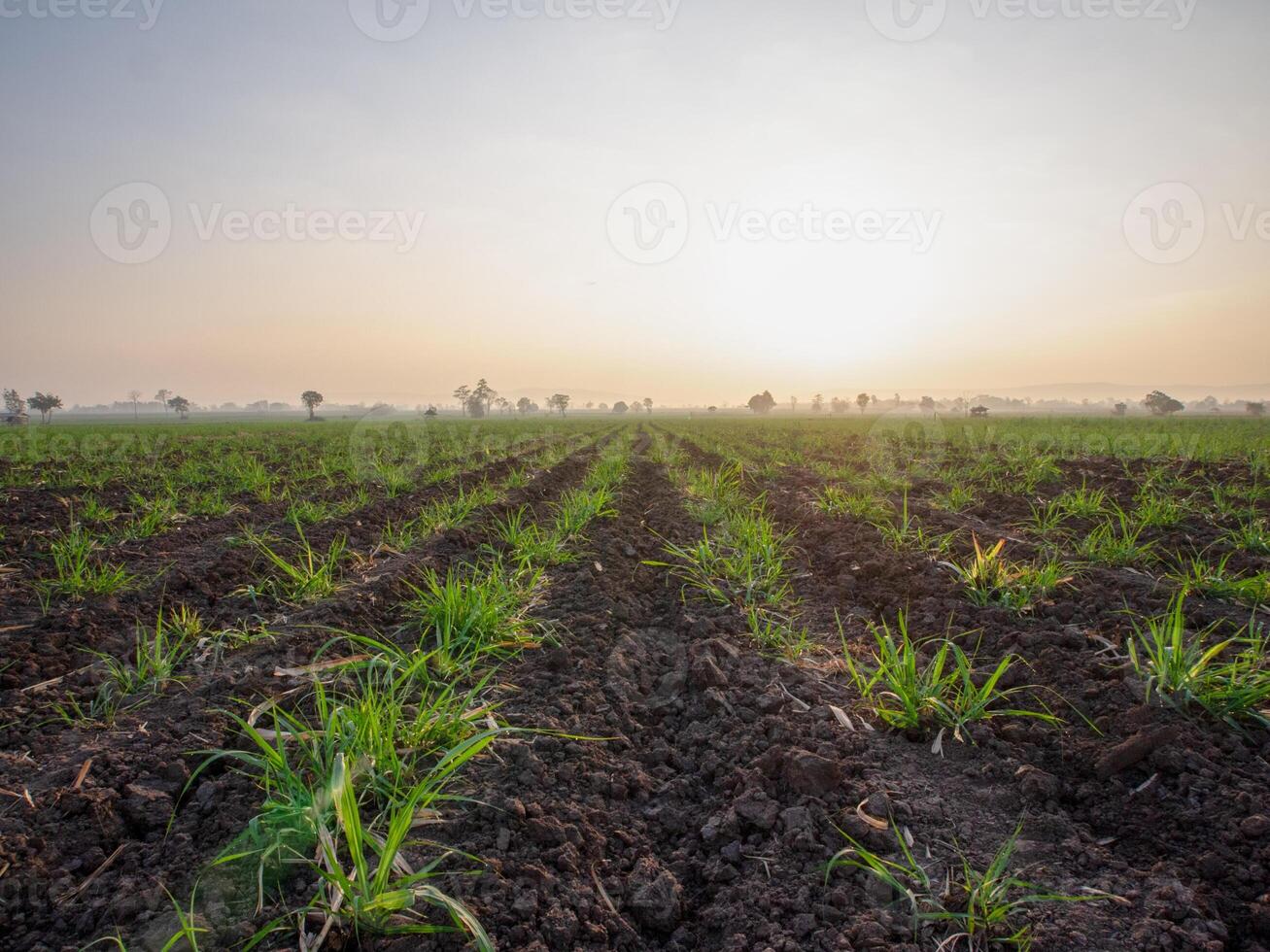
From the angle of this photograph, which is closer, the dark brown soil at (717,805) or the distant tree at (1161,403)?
the dark brown soil at (717,805)

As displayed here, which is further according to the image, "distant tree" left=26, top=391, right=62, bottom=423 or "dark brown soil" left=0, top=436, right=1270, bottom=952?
"distant tree" left=26, top=391, right=62, bottom=423

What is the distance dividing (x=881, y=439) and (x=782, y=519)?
13487 millimetres

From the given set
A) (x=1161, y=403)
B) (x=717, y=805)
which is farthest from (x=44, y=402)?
(x=1161, y=403)

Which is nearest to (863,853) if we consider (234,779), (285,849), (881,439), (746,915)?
(746,915)

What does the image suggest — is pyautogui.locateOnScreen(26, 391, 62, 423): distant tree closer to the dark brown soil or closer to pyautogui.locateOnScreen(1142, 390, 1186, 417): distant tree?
the dark brown soil

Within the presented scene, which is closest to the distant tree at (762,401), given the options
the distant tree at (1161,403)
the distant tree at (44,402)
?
the distant tree at (1161,403)

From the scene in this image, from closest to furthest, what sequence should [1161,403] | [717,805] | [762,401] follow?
[717,805], [1161,403], [762,401]

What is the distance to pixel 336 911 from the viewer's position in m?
1.51

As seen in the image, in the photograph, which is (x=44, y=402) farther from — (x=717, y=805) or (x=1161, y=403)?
(x=1161, y=403)

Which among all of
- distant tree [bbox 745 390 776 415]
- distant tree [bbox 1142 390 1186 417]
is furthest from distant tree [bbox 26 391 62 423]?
distant tree [bbox 1142 390 1186 417]

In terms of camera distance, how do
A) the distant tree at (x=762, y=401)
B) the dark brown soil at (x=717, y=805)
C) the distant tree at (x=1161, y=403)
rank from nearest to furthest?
the dark brown soil at (x=717, y=805) < the distant tree at (x=1161, y=403) < the distant tree at (x=762, y=401)

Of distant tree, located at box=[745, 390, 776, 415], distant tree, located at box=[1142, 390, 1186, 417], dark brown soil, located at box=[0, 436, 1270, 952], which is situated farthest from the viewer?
distant tree, located at box=[745, 390, 776, 415]

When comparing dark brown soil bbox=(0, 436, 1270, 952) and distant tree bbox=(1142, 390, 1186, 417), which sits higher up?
distant tree bbox=(1142, 390, 1186, 417)

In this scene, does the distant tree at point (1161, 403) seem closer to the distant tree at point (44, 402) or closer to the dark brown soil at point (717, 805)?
the dark brown soil at point (717, 805)
